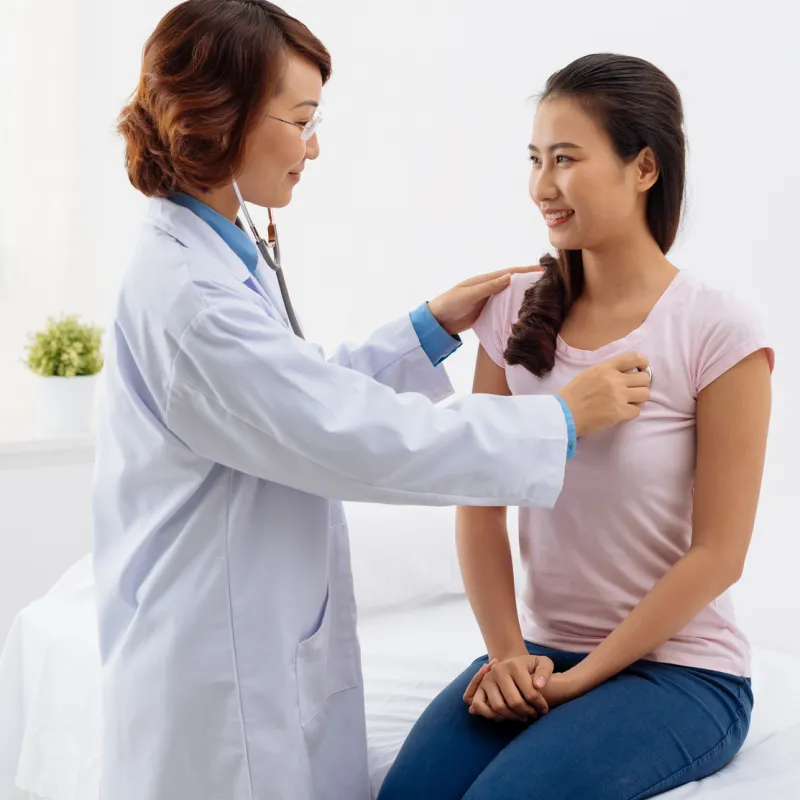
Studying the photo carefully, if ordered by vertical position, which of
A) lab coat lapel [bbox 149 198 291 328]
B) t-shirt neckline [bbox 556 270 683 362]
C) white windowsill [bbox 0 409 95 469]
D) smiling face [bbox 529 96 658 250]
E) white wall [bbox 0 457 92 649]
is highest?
smiling face [bbox 529 96 658 250]

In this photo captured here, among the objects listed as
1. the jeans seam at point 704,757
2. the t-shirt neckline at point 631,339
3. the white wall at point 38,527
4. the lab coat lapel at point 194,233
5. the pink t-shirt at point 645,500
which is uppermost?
the lab coat lapel at point 194,233

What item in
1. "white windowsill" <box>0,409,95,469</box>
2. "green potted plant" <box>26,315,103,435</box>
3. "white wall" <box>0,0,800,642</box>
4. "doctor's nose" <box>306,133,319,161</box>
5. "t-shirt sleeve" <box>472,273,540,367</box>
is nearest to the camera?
"doctor's nose" <box>306,133,319,161</box>

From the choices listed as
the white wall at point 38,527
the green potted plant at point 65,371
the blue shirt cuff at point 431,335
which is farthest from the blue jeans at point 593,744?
the green potted plant at point 65,371

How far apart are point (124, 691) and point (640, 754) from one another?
59 cm

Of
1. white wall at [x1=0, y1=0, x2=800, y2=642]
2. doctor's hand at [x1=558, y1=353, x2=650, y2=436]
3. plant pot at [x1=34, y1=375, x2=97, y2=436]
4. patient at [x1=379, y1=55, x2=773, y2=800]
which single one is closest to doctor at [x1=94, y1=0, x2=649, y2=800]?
doctor's hand at [x1=558, y1=353, x2=650, y2=436]

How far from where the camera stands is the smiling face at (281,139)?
4.27 ft

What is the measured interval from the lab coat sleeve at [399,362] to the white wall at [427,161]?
714 mm

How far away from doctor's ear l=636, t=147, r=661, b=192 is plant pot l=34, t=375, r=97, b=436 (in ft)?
7.09

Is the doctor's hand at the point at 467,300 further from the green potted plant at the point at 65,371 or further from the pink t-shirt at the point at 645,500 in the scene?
the green potted plant at the point at 65,371

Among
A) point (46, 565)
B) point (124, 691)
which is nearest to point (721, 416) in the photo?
point (124, 691)

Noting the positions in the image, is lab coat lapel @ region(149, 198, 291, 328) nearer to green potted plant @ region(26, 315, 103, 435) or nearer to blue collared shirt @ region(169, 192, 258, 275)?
blue collared shirt @ region(169, 192, 258, 275)

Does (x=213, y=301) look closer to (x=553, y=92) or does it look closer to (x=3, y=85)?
(x=553, y=92)

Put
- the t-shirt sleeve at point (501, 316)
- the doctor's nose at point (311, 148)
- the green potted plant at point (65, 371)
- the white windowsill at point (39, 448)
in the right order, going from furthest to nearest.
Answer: the green potted plant at point (65, 371), the white windowsill at point (39, 448), the t-shirt sleeve at point (501, 316), the doctor's nose at point (311, 148)

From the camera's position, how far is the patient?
4.15 ft
